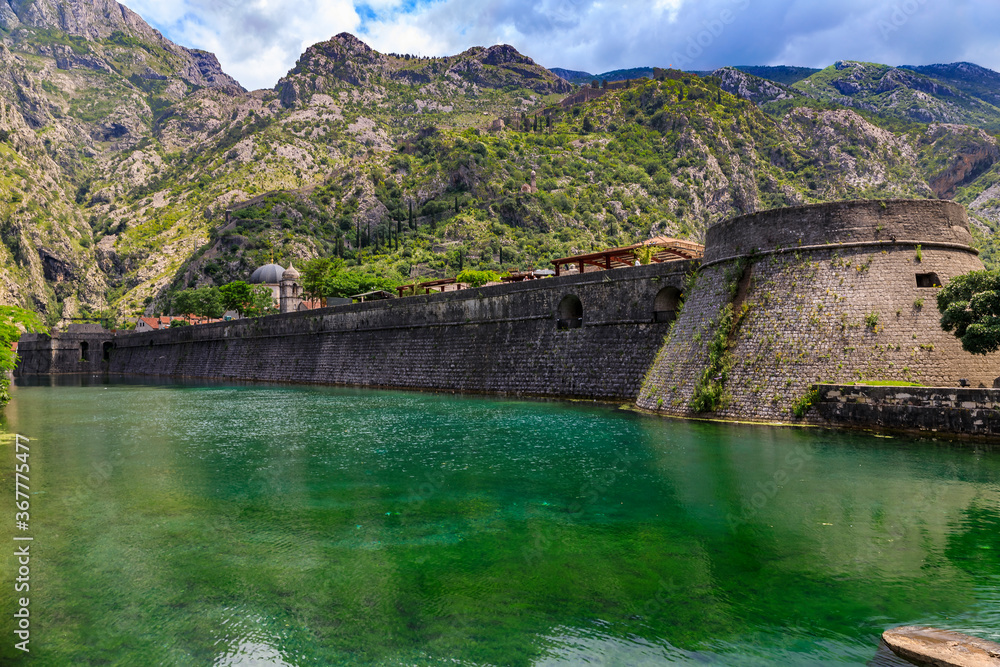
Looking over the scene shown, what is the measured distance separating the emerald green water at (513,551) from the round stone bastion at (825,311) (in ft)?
6.87

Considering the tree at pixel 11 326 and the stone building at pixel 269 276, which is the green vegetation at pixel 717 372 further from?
the stone building at pixel 269 276

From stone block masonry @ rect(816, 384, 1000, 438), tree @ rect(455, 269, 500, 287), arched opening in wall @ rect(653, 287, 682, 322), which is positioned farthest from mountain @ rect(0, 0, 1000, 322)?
stone block masonry @ rect(816, 384, 1000, 438)

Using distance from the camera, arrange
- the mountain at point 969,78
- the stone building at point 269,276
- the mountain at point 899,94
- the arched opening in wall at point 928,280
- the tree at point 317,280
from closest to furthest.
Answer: the arched opening in wall at point 928,280, the tree at point 317,280, the stone building at point 269,276, the mountain at point 899,94, the mountain at point 969,78

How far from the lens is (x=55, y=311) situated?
122000mm

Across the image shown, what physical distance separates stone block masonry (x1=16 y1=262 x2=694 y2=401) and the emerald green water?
948 cm

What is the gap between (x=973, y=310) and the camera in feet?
49.5

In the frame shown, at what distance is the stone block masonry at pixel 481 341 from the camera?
25.4 metres

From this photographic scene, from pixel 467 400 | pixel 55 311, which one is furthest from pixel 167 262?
pixel 467 400

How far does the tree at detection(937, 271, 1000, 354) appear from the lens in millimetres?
14617

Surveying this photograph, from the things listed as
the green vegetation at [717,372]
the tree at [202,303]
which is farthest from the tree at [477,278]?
the tree at [202,303]

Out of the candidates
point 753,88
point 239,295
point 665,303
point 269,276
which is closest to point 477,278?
point 239,295

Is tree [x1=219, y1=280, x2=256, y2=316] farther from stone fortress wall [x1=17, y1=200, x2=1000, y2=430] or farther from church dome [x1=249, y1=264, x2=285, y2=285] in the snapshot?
stone fortress wall [x1=17, y1=200, x2=1000, y2=430]

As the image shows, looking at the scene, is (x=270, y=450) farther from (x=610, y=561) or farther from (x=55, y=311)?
(x=55, y=311)

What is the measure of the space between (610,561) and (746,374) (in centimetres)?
1194
